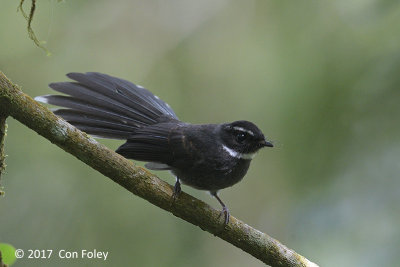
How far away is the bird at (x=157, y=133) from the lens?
396 cm

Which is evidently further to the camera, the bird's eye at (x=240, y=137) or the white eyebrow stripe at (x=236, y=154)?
the bird's eye at (x=240, y=137)

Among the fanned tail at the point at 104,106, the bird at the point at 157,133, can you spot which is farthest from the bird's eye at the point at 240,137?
the fanned tail at the point at 104,106

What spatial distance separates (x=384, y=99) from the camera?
4.86 metres

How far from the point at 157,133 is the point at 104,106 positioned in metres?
0.59

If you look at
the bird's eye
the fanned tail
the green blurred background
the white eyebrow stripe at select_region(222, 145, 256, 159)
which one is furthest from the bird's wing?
the green blurred background

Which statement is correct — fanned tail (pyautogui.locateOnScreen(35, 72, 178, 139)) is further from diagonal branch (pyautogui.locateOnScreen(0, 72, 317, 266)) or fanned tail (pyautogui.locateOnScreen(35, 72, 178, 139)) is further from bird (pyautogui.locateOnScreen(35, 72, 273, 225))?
diagonal branch (pyautogui.locateOnScreen(0, 72, 317, 266))

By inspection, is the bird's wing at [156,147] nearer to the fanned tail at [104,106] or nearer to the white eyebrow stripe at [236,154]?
the fanned tail at [104,106]

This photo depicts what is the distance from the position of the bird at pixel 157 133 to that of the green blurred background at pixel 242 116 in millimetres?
814

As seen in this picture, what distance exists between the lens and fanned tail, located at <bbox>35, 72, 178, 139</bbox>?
4180mm

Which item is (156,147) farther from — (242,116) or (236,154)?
(242,116)

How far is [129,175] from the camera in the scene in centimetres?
317

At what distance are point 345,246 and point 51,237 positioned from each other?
11.5ft

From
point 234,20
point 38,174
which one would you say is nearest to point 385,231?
point 38,174

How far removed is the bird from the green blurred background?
2.67 ft
